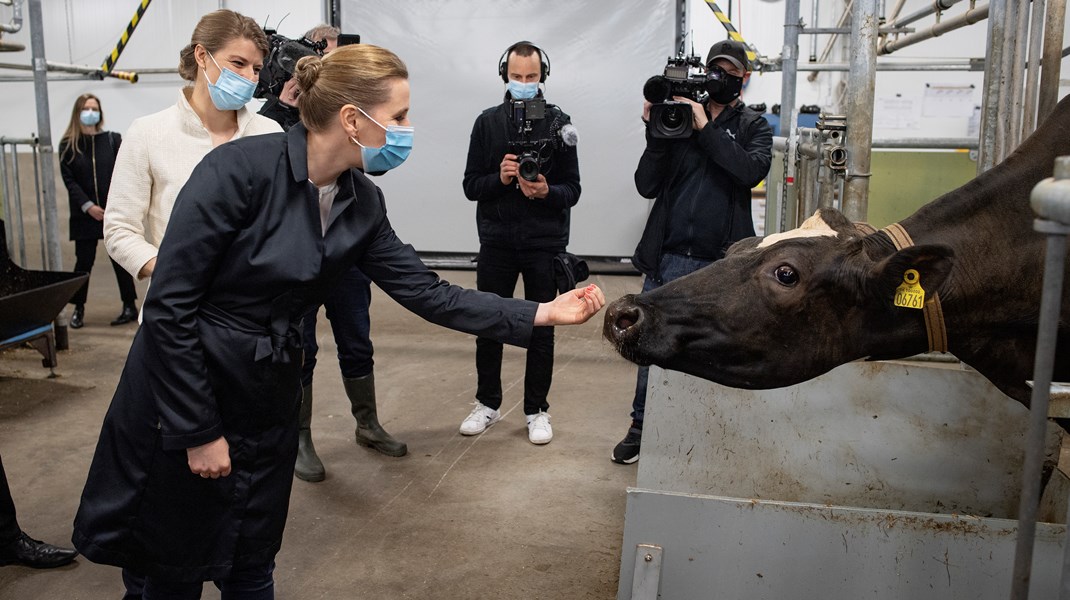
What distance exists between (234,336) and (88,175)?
516 centimetres

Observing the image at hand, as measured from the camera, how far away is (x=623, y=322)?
215 cm

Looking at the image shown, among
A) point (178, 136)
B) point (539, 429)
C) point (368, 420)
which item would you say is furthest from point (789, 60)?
point (178, 136)

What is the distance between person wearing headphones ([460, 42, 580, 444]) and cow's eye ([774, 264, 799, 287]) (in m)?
1.84

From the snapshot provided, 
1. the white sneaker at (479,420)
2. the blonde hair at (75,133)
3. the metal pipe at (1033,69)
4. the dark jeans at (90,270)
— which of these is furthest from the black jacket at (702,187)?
the blonde hair at (75,133)

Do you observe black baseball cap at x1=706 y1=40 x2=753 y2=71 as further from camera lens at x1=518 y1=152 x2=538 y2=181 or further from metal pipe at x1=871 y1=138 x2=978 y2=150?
metal pipe at x1=871 y1=138 x2=978 y2=150

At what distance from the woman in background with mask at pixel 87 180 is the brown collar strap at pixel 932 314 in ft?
17.9

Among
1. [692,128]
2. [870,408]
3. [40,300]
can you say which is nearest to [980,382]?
[870,408]

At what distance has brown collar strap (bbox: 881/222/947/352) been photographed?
86.7 inches

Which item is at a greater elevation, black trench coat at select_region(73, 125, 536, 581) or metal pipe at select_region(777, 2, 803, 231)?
metal pipe at select_region(777, 2, 803, 231)

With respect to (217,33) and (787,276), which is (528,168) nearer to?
(217,33)

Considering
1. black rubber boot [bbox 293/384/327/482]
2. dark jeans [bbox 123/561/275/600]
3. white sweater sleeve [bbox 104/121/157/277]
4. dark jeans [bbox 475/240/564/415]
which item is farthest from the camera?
dark jeans [bbox 475/240/564/415]

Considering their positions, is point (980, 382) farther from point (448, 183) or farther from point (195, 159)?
point (448, 183)

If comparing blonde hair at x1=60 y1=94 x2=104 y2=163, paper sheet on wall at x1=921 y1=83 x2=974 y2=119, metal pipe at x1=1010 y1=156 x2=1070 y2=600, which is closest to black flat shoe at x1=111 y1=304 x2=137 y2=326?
blonde hair at x1=60 y1=94 x2=104 y2=163

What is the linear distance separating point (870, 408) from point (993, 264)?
33.9 inches
